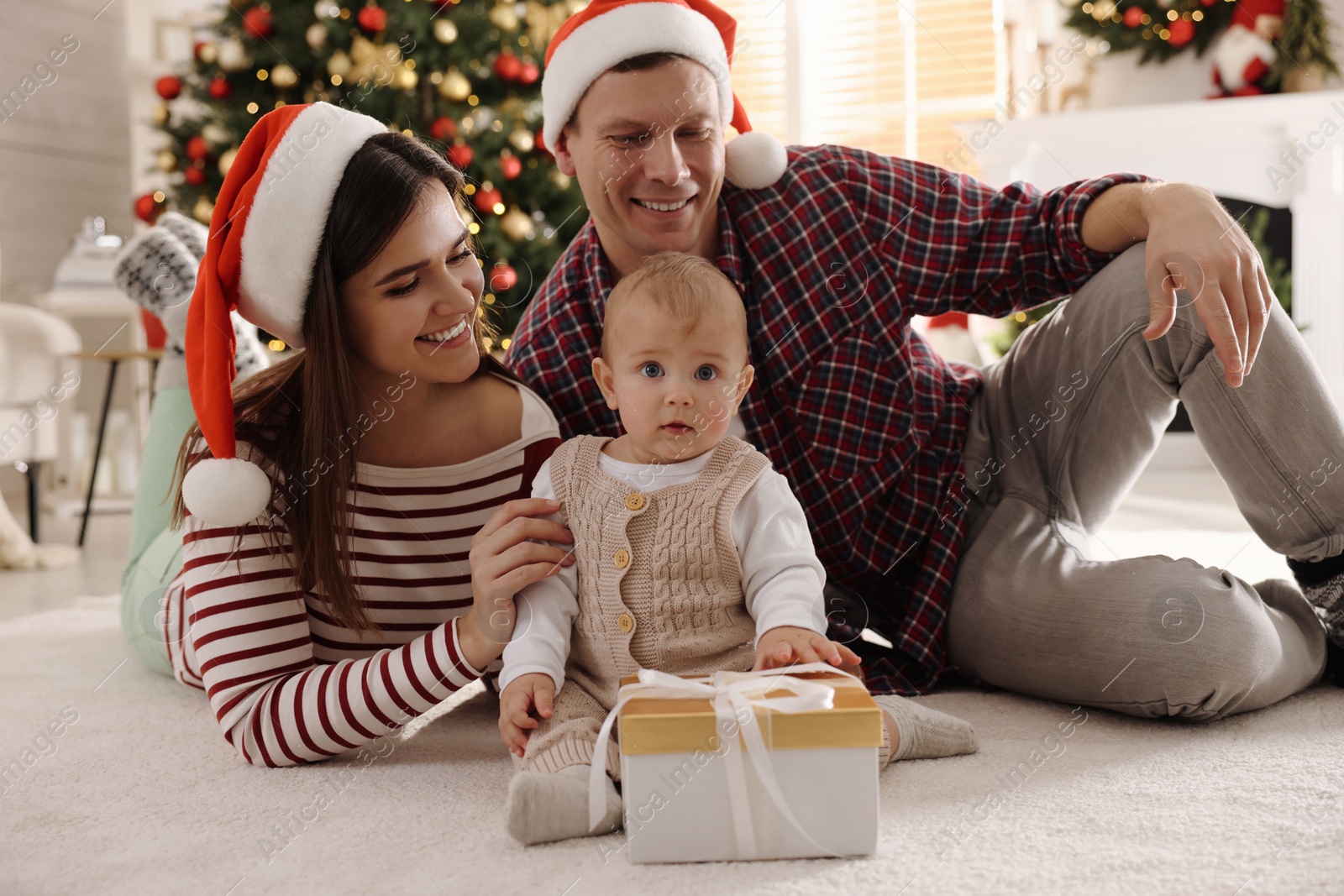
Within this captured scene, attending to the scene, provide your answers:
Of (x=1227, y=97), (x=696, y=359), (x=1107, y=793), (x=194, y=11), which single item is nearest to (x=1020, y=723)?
(x=1107, y=793)

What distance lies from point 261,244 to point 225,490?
0.86 feet

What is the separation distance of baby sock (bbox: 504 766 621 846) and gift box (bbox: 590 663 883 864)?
6cm

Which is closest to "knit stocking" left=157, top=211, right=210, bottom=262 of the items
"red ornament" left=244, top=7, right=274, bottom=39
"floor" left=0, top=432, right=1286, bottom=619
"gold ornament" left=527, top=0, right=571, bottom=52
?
"floor" left=0, top=432, right=1286, bottom=619

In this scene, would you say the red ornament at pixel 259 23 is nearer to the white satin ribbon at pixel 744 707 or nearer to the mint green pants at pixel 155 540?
the mint green pants at pixel 155 540

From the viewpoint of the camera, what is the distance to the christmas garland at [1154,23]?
143 inches

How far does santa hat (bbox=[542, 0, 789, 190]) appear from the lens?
4.69 feet

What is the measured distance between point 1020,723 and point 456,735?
64cm

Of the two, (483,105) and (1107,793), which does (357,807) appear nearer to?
(1107,793)

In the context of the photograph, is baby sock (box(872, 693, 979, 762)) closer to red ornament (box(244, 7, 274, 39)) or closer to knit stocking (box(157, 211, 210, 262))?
knit stocking (box(157, 211, 210, 262))

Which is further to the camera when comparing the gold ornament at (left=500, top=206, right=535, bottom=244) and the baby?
the gold ornament at (left=500, top=206, right=535, bottom=244)

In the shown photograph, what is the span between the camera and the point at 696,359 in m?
1.11

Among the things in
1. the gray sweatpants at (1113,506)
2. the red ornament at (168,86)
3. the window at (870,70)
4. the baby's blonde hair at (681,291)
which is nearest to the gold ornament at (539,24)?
the red ornament at (168,86)

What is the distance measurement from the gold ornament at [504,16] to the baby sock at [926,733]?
2.52m

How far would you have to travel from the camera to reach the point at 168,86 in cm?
331
